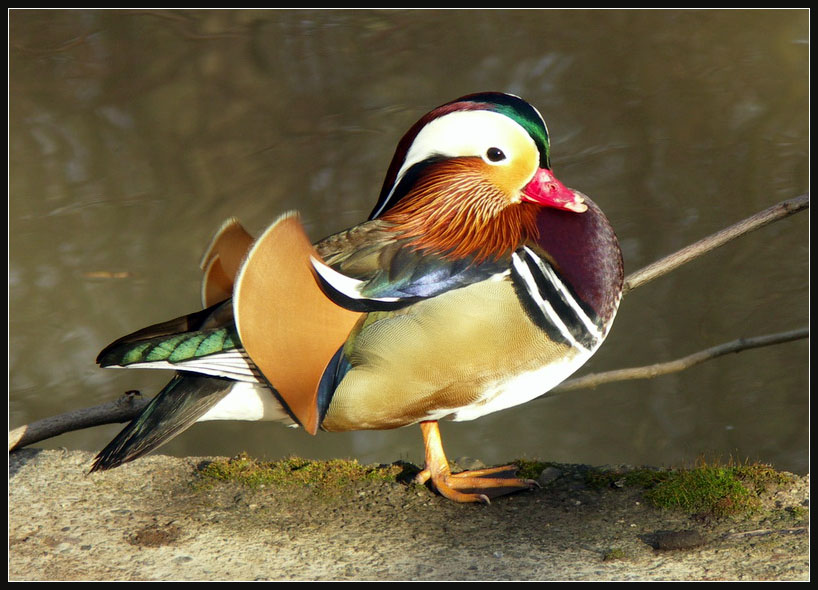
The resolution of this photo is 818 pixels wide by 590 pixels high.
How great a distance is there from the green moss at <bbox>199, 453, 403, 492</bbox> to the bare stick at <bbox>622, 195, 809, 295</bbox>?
95 cm

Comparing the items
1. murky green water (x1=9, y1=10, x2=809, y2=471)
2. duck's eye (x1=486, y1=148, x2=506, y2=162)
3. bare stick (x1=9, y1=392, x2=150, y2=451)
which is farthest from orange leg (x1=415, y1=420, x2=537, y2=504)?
murky green water (x1=9, y1=10, x2=809, y2=471)

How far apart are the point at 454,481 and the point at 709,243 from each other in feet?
3.38

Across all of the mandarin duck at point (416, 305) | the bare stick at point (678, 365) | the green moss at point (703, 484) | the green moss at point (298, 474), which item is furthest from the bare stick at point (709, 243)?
the green moss at point (298, 474)

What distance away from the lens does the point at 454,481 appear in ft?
9.46

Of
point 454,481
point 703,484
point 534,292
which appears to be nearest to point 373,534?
point 454,481

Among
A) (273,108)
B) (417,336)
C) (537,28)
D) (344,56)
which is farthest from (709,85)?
(417,336)

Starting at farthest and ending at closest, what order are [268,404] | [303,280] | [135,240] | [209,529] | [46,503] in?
1. [135,240]
2. [46,503]
3. [209,529]
4. [268,404]
5. [303,280]

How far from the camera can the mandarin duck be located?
2375mm

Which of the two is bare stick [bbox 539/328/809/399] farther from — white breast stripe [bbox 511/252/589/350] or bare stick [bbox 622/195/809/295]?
white breast stripe [bbox 511/252/589/350]

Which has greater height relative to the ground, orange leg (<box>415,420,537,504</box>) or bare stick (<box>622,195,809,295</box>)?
bare stick (<box>622,195,809,295</box>)

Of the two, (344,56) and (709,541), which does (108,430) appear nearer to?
(344,56)

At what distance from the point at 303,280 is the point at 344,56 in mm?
3442

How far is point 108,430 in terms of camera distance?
5652 millimetres

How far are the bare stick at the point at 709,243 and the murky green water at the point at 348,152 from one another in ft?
8.02
